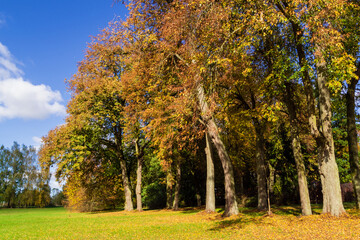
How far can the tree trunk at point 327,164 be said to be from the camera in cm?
1012

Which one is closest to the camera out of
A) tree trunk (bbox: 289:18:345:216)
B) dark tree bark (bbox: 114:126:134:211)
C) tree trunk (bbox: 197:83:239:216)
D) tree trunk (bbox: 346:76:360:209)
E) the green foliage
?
Result: tree trunk (bbox: 289:18:345:216)

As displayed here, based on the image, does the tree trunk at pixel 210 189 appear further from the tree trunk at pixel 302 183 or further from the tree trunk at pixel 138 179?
the tree trunk at pixel 138 179

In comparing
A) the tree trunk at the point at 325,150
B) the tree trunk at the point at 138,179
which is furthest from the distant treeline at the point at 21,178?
the tree trunk at the point at 325,150

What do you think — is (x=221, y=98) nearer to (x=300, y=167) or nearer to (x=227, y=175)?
(x=227, y=175)

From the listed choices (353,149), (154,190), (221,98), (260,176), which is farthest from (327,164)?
(154,190)

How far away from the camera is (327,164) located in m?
10.5

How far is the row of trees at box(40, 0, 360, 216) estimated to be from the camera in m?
10.1

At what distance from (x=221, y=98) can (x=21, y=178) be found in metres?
62.5

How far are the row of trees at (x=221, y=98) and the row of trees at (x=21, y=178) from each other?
3727 cm

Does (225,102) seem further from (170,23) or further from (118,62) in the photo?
(118,62)

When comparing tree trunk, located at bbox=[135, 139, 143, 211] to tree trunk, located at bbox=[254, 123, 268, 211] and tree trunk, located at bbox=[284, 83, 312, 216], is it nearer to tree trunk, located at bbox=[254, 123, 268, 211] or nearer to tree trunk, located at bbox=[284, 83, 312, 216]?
tree trunk, located at bbox=[254, 123, 268, 211]

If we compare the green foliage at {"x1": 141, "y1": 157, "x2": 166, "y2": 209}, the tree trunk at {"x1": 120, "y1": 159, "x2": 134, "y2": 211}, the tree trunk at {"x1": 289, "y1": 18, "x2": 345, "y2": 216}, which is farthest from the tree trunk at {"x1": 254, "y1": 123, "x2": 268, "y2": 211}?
the green foliage at {"x1": 141, "y1": 157, "x2": 166, "y2": 209}

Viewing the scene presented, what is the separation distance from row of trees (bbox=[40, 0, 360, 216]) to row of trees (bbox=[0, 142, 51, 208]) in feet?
122

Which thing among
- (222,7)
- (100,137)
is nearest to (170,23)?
(222,7)
